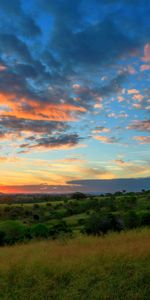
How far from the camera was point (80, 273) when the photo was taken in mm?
11680

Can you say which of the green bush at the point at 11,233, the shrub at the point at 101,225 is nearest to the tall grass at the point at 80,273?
the shrub at the point at 101,225

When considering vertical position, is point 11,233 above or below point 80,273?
below

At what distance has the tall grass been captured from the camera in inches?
410

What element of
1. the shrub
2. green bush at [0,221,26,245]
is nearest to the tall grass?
the shrub

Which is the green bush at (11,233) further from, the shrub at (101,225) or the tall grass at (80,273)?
the tall grass at (80,273)

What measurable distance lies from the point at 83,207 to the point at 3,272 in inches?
2119

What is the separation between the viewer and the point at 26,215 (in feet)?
211

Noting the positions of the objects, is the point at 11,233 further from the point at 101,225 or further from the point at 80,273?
the point at 80,273

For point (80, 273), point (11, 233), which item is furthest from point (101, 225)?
point (80, 273)

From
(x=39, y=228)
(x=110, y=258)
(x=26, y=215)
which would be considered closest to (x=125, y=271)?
(x=110, y=258)

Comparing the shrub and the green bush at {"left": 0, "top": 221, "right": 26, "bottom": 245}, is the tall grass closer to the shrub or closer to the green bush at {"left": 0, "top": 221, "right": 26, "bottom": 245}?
the shrub

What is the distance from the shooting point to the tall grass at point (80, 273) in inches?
410

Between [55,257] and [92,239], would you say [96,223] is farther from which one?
[55,257]

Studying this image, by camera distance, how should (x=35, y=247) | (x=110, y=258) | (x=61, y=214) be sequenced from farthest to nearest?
(x=61, y=214) → (x=35, y=247) → (x=110, y=258)
